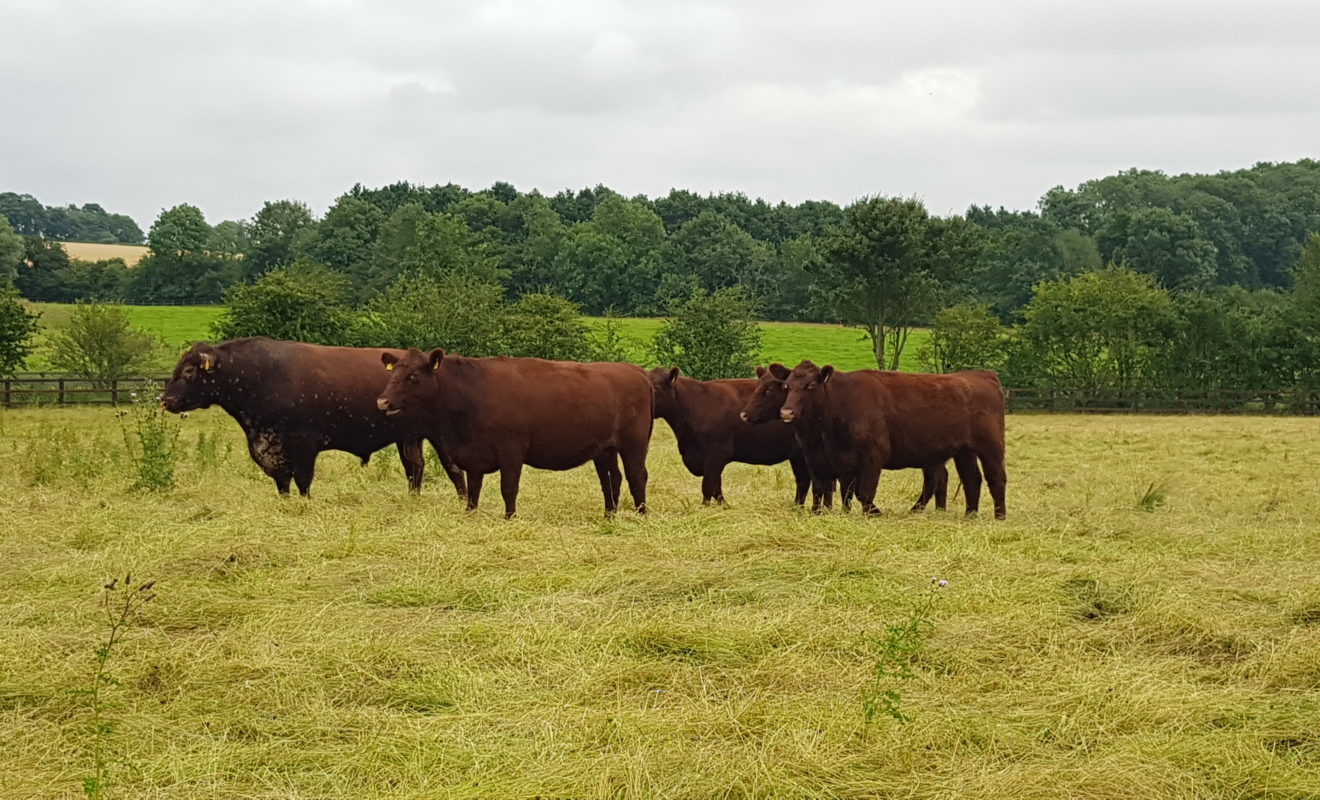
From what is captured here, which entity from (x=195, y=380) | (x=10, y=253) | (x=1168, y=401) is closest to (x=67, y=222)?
(x=10, y=253)

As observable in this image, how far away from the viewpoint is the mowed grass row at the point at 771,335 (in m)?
54.0

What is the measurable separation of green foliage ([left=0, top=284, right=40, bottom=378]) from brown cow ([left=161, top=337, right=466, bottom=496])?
28123 millimetres

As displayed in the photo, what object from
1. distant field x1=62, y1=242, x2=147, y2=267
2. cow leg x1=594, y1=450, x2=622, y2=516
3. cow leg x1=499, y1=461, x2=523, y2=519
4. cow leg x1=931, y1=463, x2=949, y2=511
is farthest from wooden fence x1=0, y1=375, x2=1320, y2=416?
distant field x1=62, y1=242, x2=147, y2=267

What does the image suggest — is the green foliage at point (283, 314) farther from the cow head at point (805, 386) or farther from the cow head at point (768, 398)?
the cow head at point (805, 386)

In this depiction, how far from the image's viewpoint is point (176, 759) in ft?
15.3

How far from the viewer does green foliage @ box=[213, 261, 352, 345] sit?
38.9 m

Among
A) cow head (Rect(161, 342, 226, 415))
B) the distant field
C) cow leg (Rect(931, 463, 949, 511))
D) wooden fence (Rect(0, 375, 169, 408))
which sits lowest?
wooden fence (Rect(0, 375, 169, 408))

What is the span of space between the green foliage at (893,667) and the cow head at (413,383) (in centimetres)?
622

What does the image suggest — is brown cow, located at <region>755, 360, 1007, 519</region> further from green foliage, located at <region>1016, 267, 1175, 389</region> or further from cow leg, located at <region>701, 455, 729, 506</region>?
green foliage, located at <region>1016, 267, 1175, 389</region>

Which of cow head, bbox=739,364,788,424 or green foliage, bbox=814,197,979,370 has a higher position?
green foliage, bbox=814,197,979,370

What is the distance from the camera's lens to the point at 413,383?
11641mm

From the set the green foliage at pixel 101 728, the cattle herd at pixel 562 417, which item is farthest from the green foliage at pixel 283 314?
the green foliage at pixel 101 728

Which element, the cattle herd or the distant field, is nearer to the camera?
the cattle herd

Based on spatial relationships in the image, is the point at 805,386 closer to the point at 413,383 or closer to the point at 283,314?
the point at 413,383
